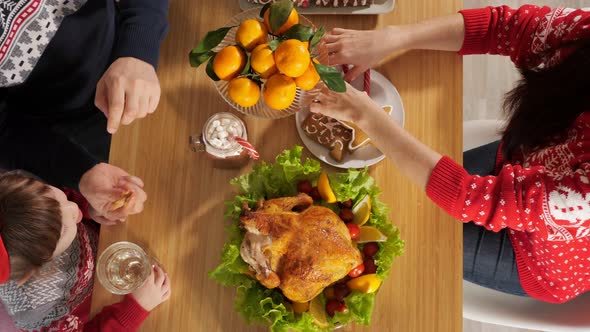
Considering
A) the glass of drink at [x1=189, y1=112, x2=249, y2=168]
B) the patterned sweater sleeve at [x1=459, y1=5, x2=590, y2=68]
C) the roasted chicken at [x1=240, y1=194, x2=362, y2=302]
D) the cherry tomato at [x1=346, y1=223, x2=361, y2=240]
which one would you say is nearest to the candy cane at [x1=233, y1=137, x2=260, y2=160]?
the glass of drink at [x1=189, y1=112, x2=249, y2=168]

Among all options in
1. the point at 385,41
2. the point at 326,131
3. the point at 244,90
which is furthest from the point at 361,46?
the point at 244,90

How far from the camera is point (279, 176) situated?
0.93 meters

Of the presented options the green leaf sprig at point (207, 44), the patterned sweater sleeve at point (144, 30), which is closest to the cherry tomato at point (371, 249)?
the green leaf sprig at point (207, 44)

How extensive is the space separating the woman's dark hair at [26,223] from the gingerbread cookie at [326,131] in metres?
0.54

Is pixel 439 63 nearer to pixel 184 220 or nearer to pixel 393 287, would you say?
pixel 393 287

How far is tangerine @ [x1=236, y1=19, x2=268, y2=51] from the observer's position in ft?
2.66

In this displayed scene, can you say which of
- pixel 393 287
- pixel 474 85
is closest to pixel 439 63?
pixel 393 287

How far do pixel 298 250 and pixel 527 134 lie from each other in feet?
1.88

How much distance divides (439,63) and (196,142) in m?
0.55

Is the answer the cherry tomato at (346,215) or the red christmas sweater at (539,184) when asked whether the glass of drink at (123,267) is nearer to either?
the cherry tomato at (346,215)

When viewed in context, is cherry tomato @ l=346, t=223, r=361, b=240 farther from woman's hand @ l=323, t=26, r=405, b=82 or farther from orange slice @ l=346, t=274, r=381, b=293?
woman's hand @ l=323, t=26, r=405, b=82

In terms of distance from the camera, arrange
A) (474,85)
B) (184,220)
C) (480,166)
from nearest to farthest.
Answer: (184,220) → (480,166) → (474,85)

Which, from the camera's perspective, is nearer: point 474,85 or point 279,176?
point 279,176

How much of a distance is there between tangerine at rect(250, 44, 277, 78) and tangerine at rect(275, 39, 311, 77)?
0.01m
